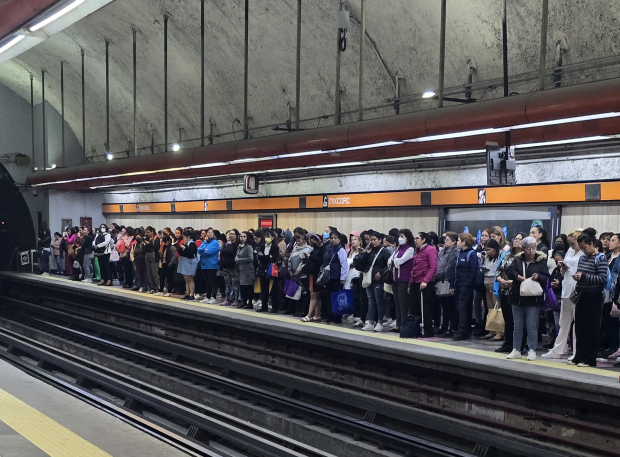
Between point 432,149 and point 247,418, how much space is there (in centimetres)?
451

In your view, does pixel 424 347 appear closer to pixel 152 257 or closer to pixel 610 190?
pixel 610 190

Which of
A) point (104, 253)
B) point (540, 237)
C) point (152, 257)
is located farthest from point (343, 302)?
point (104, 253)

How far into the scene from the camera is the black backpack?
392 inches

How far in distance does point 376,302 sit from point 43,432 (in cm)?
573

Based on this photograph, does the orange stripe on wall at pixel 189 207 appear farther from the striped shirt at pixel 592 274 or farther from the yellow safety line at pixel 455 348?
the striped shirt at pixel 592 274

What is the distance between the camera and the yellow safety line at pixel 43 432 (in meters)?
5.64

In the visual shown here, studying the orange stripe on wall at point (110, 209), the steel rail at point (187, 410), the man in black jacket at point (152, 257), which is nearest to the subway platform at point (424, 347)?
the man in black jacket at point (152, 257)

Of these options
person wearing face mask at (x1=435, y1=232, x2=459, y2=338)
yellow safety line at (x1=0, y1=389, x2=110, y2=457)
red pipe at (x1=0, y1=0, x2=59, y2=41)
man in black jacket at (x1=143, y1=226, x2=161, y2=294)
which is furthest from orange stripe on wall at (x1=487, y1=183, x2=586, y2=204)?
yellow safety line at (x1=0, y1=389, x2=110, y2=457)

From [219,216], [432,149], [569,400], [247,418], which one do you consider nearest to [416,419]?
[569,400]

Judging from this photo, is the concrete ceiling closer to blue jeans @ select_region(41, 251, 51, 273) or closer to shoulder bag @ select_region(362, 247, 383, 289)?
shoulder bag @ select_region(362, 247, 383, 289)

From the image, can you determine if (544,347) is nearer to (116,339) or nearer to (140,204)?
(116,339)

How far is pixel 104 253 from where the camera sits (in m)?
18.6

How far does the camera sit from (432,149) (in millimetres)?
10219

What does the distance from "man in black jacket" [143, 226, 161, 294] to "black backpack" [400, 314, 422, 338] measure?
751cm
